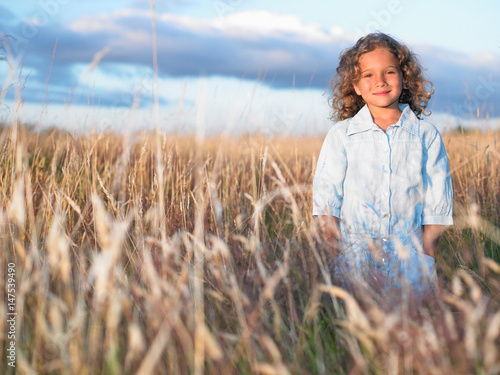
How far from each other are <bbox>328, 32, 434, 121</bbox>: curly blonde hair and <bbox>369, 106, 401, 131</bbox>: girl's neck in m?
0.21

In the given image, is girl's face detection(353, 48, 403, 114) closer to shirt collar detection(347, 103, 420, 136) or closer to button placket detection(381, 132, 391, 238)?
shirt collar detection(347, 103, 420, 136)

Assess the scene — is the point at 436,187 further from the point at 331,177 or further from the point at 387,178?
the point at 331,177

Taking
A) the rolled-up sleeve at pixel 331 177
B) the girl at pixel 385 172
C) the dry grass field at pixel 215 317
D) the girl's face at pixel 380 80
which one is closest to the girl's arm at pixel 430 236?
the girl at pixel 385 172

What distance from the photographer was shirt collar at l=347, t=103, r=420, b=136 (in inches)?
75.4

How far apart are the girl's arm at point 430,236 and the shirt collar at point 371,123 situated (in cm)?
39

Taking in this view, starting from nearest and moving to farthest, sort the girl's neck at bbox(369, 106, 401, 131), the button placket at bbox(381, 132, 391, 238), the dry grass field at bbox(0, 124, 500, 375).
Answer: the dry grass field at bbox(0, 124, 500, 375) → the button placket at bbox(381, 132, 391, 238) → the girl's neck at bbox(369, 106, 401, 131)

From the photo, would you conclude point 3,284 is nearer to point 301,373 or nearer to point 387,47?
point 301,373

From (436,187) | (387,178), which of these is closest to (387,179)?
(387,178)

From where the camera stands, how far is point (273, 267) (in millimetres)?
1620

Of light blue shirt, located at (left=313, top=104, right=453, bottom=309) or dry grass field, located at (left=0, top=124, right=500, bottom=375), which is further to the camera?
light blue shirt, located at (left=313, top=104, right=453, bottom=309)

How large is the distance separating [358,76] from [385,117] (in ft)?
0.79

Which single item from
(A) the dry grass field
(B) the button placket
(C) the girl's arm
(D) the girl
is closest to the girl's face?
(D) the girl

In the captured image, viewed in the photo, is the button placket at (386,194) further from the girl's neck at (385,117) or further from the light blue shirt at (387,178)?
the girl's neck at (385,117)

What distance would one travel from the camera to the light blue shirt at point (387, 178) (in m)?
1.86
